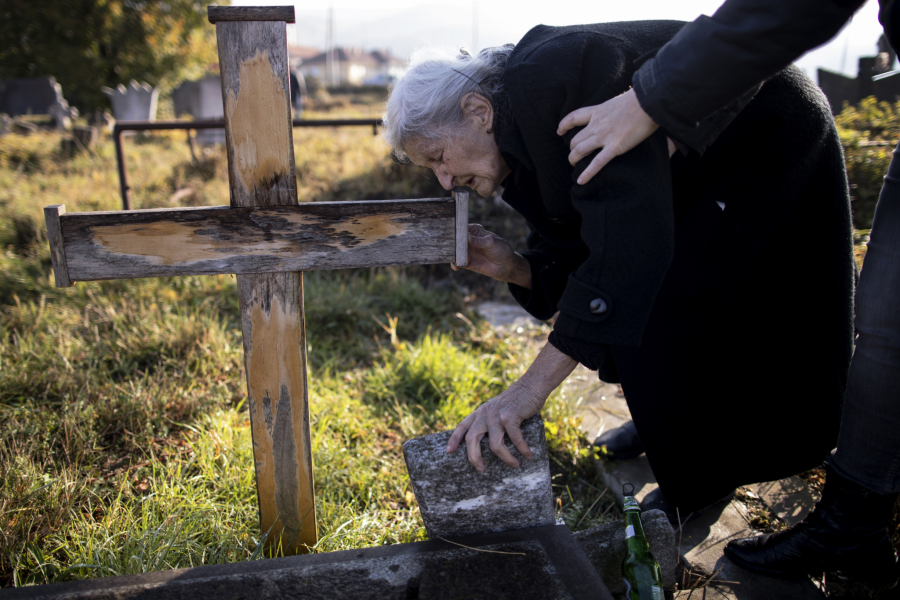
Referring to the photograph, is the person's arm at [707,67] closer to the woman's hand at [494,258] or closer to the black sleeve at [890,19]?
the black sleeve at [890,19]

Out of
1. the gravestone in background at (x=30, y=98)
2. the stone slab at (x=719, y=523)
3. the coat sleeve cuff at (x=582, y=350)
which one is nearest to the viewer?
the coat sleeve cuff at (x=582, y=350)

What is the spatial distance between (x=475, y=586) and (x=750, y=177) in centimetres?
126

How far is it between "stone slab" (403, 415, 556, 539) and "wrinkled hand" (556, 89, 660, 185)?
26.3 inches

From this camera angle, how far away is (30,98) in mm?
13664

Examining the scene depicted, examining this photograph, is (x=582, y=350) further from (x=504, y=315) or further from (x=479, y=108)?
(x=504, y=315)

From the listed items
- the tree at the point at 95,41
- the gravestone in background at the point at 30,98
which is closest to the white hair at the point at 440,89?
the gravestone in background at the point at 30,98

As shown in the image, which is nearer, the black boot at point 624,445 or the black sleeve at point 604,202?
the black sleeve at point 604,202

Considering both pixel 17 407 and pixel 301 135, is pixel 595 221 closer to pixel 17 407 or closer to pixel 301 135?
pixel 17 407

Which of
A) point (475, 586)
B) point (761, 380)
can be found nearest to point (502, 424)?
point (475, 586)

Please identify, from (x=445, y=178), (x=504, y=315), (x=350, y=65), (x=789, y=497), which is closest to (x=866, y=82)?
(x=504, y=315)

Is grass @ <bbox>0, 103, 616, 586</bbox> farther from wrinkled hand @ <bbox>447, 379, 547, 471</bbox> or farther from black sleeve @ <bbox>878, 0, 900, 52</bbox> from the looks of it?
black sleeve @ <bbox>878, 0, 900, 52</bbox>

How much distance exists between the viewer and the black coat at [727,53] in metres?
1.07

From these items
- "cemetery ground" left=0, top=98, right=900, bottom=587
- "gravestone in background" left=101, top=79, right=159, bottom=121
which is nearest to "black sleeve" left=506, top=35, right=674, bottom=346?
"cemetery ground" left=0, top=98, right=900, bottom=587

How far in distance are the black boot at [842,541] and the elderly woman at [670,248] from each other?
7.9 inches
